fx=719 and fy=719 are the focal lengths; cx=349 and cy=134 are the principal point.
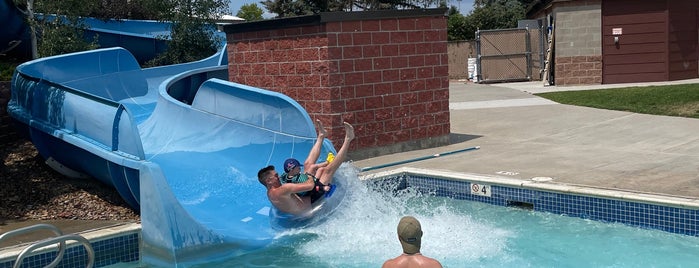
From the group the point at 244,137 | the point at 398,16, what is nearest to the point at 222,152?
the point at 244,137

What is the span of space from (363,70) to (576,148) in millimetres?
2988

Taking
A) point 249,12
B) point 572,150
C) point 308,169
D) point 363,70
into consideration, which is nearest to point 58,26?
point 363,70

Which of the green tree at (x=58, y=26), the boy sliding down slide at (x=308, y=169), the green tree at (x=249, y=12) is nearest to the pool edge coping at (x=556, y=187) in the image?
the boy sliding down slide at (x=308, y=169)

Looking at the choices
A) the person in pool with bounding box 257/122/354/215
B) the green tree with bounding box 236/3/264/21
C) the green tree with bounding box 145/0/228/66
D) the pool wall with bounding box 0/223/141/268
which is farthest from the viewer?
the green tree with bounding box 236/3/264/21

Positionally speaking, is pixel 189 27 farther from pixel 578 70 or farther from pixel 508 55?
pixel 508 55

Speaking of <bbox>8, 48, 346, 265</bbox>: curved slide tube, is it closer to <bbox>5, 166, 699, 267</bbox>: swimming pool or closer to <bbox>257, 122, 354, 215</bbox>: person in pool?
<bbox>257, 122, 354, 215</bbox>: person in pool

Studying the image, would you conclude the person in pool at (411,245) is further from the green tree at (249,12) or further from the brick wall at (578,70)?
the green tree at (249,12)

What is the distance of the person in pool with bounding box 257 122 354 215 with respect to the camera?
679cm

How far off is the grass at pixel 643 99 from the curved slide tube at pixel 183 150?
24.3 ft

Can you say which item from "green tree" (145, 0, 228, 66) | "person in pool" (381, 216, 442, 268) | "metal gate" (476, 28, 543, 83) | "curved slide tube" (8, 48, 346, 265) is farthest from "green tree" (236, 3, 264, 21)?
"person in pool" (381, 216, 442, 268)

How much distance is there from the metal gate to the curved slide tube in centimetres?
1521

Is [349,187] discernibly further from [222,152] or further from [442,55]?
[442,55]

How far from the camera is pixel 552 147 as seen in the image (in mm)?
9609

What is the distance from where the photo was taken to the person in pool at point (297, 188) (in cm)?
679
